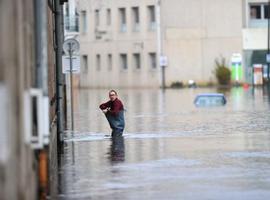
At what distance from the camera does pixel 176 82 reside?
293ft

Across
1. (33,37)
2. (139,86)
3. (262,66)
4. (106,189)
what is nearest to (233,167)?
(106,189)

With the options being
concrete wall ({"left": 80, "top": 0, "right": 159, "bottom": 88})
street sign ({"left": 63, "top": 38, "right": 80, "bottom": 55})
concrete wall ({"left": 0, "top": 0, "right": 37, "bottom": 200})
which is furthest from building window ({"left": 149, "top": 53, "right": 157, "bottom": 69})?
concrete wall ({"left": 0, "top": 0, "right": 37, "bottom": 200})

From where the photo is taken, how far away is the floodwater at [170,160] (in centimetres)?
1527

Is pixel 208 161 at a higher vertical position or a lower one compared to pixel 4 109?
lower

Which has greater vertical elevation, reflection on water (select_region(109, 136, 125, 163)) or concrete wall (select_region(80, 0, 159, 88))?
concrete wall (select_region(80, 0, 159, 88))

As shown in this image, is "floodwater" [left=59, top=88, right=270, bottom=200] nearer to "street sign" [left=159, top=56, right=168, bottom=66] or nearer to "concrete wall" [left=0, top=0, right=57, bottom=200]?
"concrete wall" [left=0, top=0, right=57, bottom=200]

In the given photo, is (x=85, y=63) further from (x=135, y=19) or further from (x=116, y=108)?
(x=116, y=108)

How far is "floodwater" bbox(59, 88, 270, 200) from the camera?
15.3 metres

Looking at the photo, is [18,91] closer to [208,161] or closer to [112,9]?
[208,161]

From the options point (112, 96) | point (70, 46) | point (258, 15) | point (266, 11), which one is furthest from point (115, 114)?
point (258, 15)

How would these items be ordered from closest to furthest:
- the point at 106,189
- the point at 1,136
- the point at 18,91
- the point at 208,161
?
the point at 1,136
the point at 18,91
the point at 106,189
the point at 208,161

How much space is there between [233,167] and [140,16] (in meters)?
75.0

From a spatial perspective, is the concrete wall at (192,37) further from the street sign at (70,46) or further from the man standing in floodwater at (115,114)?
the man standing in floodwater at (115,114)

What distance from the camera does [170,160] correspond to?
20.5 metres
